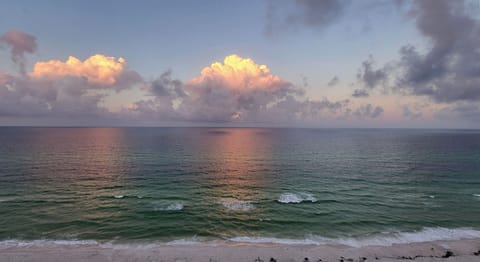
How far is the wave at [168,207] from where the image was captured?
39938 millimetres

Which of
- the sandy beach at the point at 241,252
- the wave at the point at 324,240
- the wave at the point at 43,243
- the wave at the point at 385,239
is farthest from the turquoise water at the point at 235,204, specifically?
the sandy beach at the point at 241,252

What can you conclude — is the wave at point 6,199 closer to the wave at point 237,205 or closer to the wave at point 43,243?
the wave at point 43,243

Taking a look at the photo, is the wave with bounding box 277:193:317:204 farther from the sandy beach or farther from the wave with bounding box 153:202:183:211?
the wave with bounding box 153:202:183:211

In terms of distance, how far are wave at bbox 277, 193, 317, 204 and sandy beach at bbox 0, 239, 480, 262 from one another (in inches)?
596

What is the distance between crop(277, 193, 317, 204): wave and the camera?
145 feet

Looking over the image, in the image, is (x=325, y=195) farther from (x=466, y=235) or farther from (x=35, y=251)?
(x=35, y=251)

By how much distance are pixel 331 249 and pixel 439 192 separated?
39187 mm

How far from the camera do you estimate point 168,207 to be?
40.8 metres

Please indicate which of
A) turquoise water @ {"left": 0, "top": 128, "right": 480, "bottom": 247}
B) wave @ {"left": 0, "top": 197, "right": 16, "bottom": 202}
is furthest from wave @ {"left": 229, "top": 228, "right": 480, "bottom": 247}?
wave @ {"left": 0, "top": 197, "right": 16, "bottom": 202}

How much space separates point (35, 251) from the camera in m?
27.0

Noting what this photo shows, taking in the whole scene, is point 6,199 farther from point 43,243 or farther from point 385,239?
point 385,239

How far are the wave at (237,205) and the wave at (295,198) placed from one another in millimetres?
6345

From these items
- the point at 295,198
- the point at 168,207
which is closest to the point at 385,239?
the point at 295,198

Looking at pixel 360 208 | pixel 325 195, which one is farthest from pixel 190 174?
pixel 360 208
